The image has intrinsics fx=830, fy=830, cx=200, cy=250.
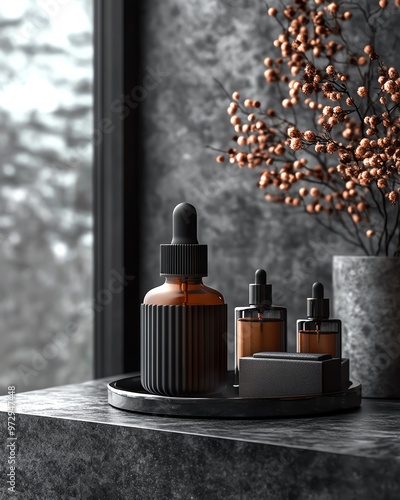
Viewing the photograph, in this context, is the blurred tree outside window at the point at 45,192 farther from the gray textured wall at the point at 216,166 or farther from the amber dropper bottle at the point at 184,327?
the amber dropper bottle at the point at 184,327

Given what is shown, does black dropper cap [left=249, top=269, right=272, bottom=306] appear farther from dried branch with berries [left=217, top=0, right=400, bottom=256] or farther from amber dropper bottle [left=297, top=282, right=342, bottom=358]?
dried branch with berries [left=217, top=0, right=400, bottom=256]

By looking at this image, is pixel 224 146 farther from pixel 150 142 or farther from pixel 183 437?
pixel 183 437

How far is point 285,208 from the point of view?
5.09 feet

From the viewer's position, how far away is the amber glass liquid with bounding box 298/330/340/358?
1.18 meters

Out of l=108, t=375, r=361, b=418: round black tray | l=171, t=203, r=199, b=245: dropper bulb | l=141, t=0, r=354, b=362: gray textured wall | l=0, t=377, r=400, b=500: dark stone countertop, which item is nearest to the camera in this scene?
l=0, t=377, r=400, b=500: dark stone countertop

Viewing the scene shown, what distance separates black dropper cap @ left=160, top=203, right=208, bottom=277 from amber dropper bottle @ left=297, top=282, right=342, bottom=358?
17cm

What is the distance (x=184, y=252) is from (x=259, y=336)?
181 millimetres

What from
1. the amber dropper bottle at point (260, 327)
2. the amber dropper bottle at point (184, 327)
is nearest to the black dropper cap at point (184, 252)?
the amber dropper bottle at point (184, 327)

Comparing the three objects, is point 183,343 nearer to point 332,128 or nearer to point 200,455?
point 200,455

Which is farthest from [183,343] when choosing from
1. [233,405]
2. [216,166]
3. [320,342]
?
[216,166]

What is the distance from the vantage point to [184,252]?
1114mm

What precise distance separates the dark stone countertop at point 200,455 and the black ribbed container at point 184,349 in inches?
2.5

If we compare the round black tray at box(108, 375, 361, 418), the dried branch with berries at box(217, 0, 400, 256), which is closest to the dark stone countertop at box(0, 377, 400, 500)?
the round black tray at box(108, 375, 361, 418)

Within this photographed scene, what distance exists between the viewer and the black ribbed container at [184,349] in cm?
109
